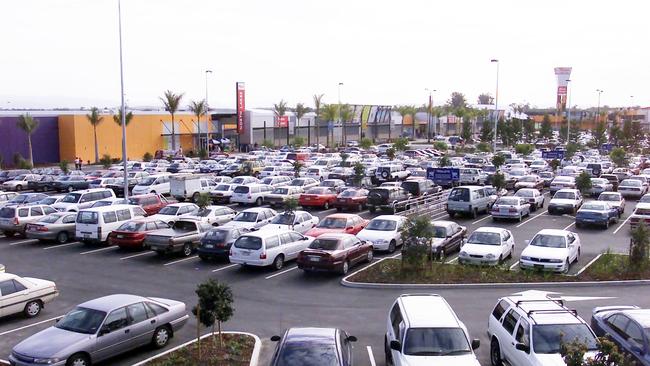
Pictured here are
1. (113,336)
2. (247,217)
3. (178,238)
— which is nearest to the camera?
(113,336)

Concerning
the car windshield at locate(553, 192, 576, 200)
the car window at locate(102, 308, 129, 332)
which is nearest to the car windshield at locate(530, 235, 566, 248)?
the car windshield at locate(553, 192, 576, 200)

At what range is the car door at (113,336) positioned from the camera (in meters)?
12.7

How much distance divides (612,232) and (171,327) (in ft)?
76.0

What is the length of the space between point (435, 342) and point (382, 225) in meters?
14.1

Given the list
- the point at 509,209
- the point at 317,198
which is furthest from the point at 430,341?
the point at 317,198

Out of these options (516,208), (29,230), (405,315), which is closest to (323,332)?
(405,315)

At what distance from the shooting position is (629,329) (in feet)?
39.8

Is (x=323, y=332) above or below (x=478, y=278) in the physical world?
above

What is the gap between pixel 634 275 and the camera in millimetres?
20422

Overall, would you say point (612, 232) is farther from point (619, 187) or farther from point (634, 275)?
point (619, 187)

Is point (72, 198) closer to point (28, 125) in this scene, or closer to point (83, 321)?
point (83, 321)

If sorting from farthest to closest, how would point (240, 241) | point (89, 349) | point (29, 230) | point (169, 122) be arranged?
point (169, 122) → point (29, 230) → point (240, 241) → point (89, 349)

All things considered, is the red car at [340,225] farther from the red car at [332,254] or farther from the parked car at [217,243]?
the parked car at [217,243]

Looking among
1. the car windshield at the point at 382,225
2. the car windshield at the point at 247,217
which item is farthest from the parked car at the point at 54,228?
the car windshield at the point at 382,225
